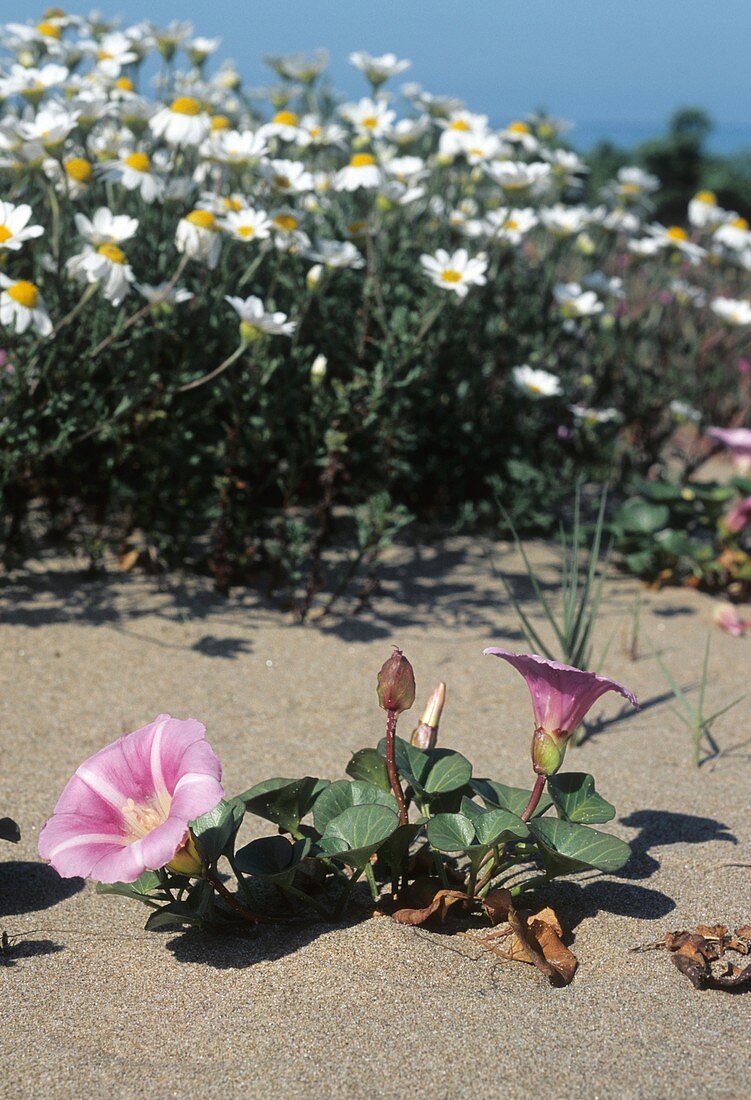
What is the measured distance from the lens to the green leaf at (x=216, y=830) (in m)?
1.98

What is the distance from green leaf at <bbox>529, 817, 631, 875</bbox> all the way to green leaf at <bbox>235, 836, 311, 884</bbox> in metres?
0.41

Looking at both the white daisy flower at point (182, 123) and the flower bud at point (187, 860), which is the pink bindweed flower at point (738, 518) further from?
the flower bud at point (187, 860)

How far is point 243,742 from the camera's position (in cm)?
296

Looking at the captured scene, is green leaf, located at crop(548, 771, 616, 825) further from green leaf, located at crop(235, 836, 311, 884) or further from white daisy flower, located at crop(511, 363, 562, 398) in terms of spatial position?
white daisy flower, located at crop(511, 363, 562, 398)

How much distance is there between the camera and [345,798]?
2.13 m

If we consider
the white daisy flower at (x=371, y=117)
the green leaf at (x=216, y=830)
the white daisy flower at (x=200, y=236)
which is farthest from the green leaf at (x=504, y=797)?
the white daisy flower at (x=371, y=117)

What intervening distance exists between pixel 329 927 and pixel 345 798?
0.24m

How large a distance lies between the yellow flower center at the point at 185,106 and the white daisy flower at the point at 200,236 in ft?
1.46

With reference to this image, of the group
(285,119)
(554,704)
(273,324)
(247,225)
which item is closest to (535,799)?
(554,704)

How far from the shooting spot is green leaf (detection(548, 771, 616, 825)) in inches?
81.5

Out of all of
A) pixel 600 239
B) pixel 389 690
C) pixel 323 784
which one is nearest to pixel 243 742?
pixel 323 784

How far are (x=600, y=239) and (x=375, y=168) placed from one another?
6.56 feet

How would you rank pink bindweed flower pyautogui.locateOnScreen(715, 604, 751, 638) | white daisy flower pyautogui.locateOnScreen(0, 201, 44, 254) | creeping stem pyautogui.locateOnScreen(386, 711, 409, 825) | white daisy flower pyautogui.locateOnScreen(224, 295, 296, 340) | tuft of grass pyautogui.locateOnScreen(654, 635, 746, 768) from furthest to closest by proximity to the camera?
pink bindweed flower pyautogui.locateOnScreen(715, 604, 751, 638) < white daisy flower pyautogui.locateOnScreen(224, 295, 296, 340) < white daisy flower pyautogui.locateOnScreen(0, 201, 44, 254) < tuft of grass pyautogui.locateOnScreen(654, 635, 746, 768) < creeping stem pyautogui.locateOnScreen(386, 711, 409, 825)

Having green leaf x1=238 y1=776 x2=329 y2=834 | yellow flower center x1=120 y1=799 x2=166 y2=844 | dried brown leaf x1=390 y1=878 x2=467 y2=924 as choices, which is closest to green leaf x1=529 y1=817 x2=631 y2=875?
dried brown leaf x1=390 y1=878 x2=467 y2=924
